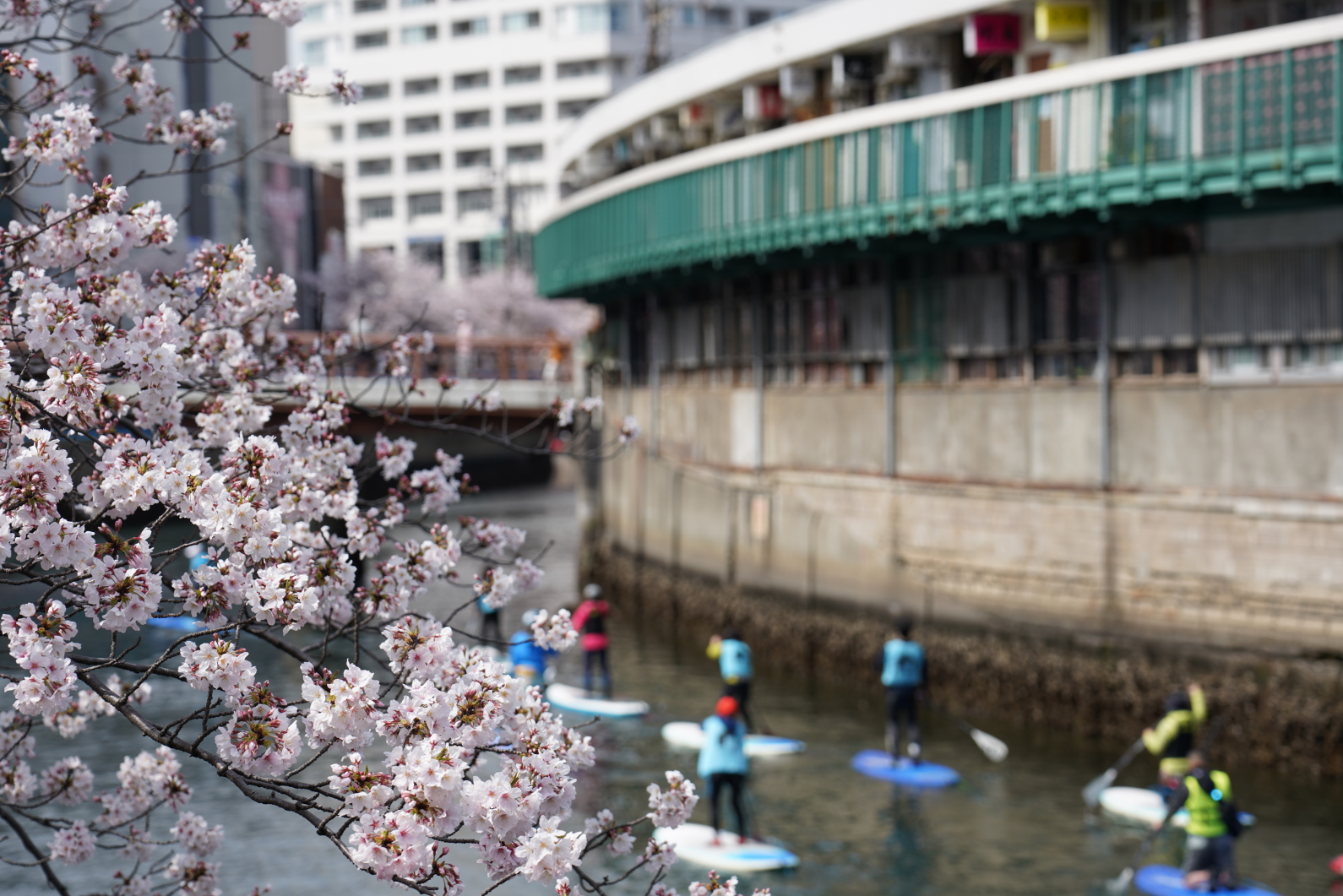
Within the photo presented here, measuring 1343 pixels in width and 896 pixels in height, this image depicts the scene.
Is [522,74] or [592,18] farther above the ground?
[592,18]

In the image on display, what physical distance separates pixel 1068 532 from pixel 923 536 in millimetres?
3421

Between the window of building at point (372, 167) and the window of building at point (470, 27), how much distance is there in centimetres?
869

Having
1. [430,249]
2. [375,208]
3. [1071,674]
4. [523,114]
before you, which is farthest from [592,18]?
[1071,674]

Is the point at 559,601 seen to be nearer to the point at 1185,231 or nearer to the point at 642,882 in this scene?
the point at 1185,231

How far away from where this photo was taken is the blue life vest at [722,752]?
1605 cm

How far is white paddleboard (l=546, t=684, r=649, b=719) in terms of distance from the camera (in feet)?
78.4

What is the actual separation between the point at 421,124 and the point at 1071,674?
77123 millimetres

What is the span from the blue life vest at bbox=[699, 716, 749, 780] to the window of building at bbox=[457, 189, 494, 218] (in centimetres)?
7772

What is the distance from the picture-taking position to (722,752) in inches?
631

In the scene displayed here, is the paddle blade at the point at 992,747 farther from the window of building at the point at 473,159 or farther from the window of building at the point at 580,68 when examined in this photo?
the window of building at the point at 473,159

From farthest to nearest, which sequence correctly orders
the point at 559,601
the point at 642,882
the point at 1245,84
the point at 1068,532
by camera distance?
the point at 559,601 → the point at 1068,532 → the point at 1245,84 → the point at 642,882

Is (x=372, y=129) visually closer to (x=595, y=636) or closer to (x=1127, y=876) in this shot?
(x=595, y=636)

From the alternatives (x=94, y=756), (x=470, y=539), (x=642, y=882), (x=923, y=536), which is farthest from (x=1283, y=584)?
(x=94, y=756)

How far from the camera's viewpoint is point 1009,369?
83.9ft
